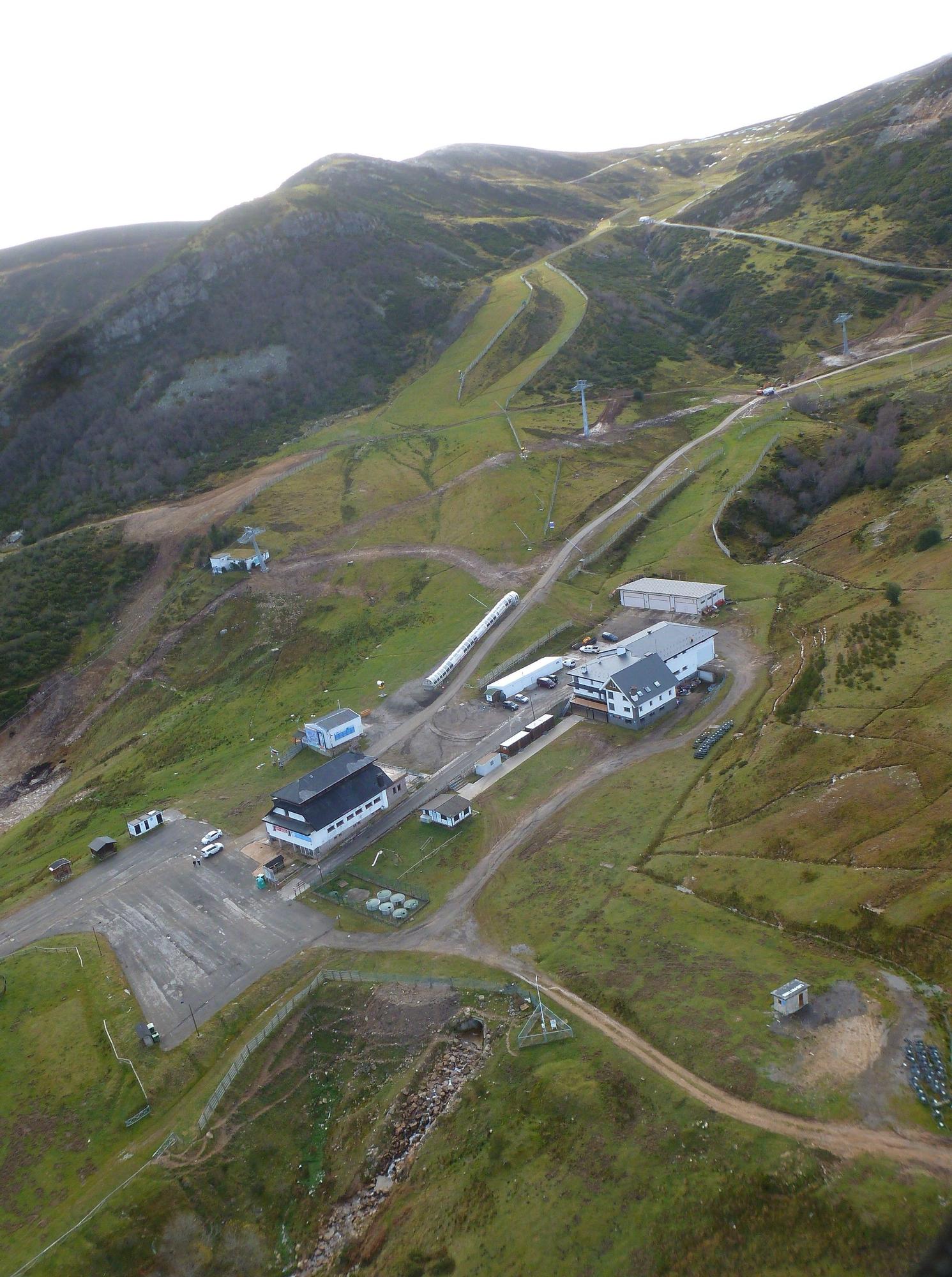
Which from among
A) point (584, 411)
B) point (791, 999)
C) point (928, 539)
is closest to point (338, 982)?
point (791, 999)

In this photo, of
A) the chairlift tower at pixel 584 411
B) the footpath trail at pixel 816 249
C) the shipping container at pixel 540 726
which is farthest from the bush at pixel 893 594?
the footpath trail at pixel 816 249

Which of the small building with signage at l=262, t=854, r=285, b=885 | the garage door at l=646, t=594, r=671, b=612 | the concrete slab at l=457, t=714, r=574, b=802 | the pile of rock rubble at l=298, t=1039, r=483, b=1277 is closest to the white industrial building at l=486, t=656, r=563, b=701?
the concrete slab at l=457, t=714, r=574, b=802

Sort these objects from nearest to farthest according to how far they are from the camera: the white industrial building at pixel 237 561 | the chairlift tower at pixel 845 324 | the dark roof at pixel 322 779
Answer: the dark roof at pixel 322 779 < the white industrial building at pixel 237 561 < the chairlift tower at pixel 845 324

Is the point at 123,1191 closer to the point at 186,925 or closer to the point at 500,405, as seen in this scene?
the point at 186,925

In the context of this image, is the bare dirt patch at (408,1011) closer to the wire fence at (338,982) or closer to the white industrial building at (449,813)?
the wire fence at (338,982)

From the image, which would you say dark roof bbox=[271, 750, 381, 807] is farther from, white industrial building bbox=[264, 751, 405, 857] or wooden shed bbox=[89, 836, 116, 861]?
wooden shed bbox=[89, 836, 116, 861]
